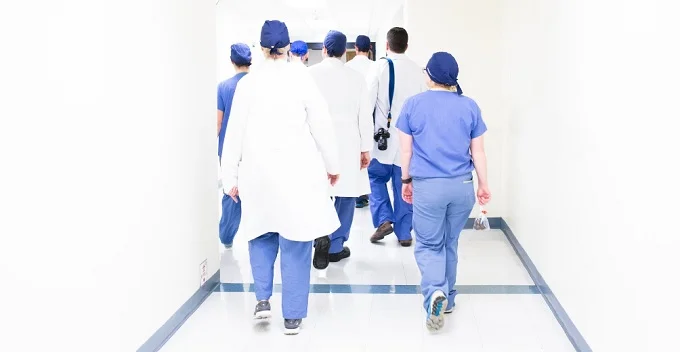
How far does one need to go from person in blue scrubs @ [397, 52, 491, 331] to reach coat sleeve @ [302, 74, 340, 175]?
1.14 ft

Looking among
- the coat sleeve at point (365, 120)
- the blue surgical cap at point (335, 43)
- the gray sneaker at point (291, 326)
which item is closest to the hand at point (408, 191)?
the gray sneaker at point (291, 326)

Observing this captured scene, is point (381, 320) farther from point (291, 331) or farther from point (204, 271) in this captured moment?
point (204, 271)

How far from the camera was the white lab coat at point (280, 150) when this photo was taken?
2992mm

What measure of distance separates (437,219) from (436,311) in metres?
0.43

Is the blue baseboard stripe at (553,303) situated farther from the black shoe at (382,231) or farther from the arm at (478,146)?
the black shoe at (382,231)

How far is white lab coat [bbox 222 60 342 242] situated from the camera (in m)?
2.99

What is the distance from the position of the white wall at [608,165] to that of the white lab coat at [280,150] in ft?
3.77

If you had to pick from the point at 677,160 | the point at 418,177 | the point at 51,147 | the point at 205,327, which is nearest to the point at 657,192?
the point at 677,160

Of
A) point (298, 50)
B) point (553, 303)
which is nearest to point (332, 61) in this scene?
point (298, 50)

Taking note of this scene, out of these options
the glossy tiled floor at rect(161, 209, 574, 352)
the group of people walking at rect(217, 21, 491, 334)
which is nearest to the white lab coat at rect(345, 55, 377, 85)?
the glossy tiled floor at rect(161, 209, 574, 352)

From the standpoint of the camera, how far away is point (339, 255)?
172 inches

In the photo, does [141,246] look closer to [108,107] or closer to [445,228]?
[108,107]

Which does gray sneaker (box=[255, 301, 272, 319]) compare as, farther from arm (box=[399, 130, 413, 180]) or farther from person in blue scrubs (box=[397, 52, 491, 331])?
arm (box=[399, 130, 413, 180])

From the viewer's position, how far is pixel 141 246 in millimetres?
2713
